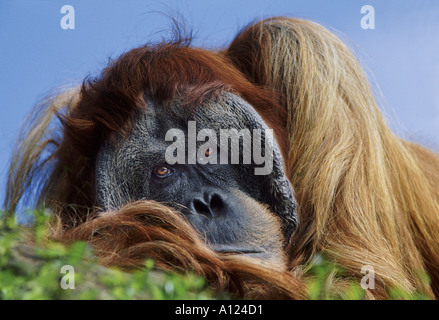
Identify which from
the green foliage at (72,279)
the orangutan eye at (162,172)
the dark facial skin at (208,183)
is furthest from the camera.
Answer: the orangutan eye at (162,172)

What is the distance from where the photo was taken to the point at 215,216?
180 cm

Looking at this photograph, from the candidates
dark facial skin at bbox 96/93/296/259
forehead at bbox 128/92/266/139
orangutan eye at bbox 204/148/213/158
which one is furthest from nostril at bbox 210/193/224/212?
forehead at bbox 128/92/266/139

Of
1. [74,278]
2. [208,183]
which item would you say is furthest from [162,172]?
[74,278]

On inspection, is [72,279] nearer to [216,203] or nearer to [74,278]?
[74,278]

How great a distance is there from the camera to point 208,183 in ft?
6.36

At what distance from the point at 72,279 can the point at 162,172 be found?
685 millimetres

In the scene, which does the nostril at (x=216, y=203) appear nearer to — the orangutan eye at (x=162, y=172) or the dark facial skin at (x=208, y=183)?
the dark facial skin at (x=208, y=183)

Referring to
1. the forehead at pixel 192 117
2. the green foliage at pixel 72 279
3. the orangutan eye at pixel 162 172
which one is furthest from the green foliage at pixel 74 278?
the forehead at pixel 192 117

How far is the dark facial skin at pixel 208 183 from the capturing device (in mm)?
1817

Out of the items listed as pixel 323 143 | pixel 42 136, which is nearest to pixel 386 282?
pixel 323 143

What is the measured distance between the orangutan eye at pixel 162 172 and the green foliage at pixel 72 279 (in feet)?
1.52

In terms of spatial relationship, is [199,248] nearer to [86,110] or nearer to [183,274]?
[183,274]

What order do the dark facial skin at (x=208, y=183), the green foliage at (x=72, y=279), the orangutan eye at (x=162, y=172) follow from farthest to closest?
1. the orangutan eye at (x=162, y=172)
2. the dark facial skin at (x=208, y=183)
3. the green foliage at (x=72, y=279)
